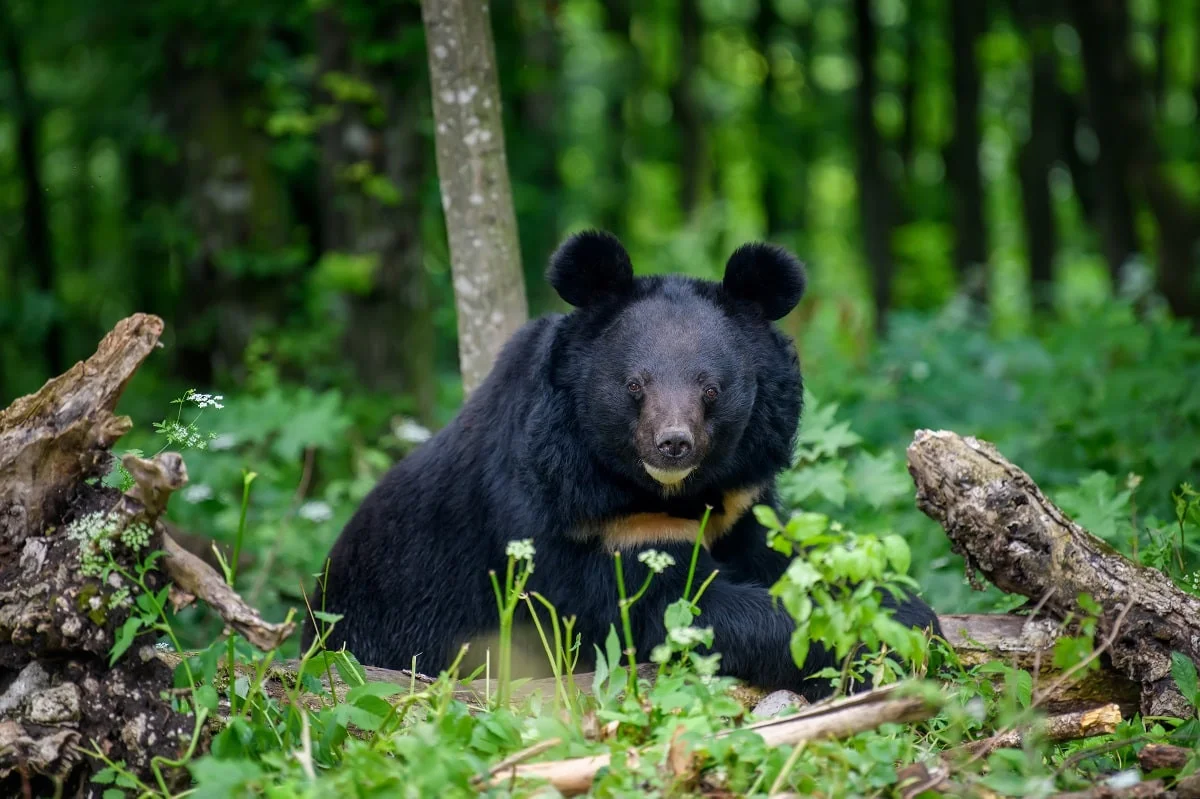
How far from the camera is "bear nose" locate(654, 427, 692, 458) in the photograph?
4430 millimetres

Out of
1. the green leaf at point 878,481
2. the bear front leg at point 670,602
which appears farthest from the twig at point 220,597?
the green leaf at point 878,481

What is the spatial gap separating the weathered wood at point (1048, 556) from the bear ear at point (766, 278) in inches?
37.6

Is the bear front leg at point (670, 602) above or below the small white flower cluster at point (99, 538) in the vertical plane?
below

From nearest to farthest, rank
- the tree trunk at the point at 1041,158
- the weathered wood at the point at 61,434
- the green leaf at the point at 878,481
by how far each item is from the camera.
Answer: the weathered wood at the point at 61,434 < the green leaf at the point at 878,481 < the tree trunk at the point at 1041,158

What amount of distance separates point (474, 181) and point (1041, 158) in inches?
557

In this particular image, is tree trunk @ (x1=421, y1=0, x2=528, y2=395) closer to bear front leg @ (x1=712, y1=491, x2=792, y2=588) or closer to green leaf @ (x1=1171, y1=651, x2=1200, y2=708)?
bear front leg @ (x1=712, y1=491, x2=792, y2=588)

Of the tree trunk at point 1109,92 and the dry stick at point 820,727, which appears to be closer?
the dry stick at point 820,727

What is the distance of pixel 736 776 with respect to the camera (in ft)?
11.1

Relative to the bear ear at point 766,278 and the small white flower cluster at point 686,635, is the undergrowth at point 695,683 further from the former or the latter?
the bear ear at point 766,278

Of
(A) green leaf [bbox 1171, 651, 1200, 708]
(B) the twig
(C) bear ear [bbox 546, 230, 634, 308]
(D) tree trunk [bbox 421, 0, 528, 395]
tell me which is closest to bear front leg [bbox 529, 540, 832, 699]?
(C) bear ear [bbox 546, 230, 634, 308]

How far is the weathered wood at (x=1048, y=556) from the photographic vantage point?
166 inches

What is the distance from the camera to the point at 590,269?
4.95 meters

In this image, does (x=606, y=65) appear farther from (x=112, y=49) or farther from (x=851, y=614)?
(x=851, y=614)

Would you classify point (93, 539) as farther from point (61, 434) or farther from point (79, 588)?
point (61, 434)
